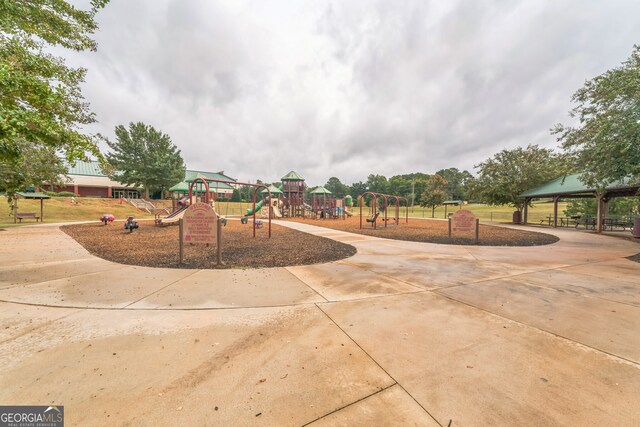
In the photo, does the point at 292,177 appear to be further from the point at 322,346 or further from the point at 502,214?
the point at 502,214

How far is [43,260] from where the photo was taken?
7430 mm

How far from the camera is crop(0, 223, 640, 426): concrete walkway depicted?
209 cm

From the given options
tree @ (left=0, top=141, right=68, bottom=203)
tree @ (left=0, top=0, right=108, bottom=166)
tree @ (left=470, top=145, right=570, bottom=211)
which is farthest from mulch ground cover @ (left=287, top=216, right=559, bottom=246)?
tree @ (left=0, top=141, right=68, bottom=203)

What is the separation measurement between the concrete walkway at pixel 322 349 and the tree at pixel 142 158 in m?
43.3

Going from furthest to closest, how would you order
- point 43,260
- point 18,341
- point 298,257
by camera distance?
point 298,257 < point 43,260 < point 18,341

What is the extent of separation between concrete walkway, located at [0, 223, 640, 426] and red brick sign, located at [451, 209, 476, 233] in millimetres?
6524

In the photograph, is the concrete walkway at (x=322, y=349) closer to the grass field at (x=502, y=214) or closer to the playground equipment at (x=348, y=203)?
the playground equipment at (x=348, y=203)

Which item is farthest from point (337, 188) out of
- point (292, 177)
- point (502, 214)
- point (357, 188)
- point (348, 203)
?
point (292, 177)

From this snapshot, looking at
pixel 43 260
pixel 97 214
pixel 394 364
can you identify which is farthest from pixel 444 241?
pixel 97 214

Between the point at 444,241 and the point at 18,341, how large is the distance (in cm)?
1310

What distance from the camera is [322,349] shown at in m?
2.95

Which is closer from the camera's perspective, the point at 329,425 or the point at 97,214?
the point at 329,425

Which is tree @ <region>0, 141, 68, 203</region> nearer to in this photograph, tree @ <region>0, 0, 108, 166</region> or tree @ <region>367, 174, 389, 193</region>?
tree @ <region>0, 0, 108, 166</region>

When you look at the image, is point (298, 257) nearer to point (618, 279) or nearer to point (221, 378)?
point (221, 378)
